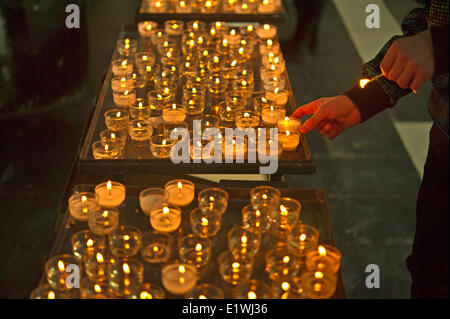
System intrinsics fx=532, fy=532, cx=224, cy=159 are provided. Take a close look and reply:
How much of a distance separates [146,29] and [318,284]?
2667mm

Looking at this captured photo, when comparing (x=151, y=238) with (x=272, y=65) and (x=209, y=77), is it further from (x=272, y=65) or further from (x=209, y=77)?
(x=272, y=65)

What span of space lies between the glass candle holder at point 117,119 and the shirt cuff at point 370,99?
1228mm

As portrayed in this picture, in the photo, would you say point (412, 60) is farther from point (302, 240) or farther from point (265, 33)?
point (265, 33)

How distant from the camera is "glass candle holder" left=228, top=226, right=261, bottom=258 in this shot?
2.05 meters

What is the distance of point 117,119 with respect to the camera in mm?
2885

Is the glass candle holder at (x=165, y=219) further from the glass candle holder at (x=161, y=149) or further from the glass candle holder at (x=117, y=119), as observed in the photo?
the glass candle holder at (x=117, y=119)

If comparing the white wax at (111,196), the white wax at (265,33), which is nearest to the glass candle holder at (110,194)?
the white wax at (111,196)

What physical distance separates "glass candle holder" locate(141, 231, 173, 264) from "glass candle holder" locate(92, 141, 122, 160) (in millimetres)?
659

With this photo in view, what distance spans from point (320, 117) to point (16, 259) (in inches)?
93.8

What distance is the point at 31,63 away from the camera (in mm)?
4176

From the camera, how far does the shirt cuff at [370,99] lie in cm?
230

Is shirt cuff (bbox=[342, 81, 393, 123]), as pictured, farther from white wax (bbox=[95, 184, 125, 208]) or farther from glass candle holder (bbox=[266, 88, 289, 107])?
white wax (bbox=[95, 184, 125, 208])

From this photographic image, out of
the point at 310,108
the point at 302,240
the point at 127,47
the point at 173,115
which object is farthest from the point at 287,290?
the point at 127,47

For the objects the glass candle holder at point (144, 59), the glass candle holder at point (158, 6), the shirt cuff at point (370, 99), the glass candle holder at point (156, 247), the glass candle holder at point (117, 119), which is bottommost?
the glass candle holder at point (158, 6)
